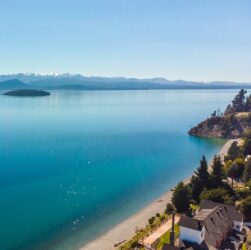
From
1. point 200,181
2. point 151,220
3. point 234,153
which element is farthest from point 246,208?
point 234,153

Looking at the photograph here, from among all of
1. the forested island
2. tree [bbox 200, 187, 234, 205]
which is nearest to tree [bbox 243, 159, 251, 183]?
tree [bbox 200, 187, 234, 205]

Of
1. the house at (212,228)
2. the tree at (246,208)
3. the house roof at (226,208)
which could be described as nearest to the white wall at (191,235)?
the house at (212,228)

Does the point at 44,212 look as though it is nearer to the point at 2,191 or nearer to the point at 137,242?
the point at 2,191

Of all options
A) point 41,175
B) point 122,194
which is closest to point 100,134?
point 41,175

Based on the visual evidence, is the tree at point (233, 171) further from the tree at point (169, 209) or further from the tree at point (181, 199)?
the tree at point (169, 209)

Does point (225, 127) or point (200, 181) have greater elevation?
point (200, 181)

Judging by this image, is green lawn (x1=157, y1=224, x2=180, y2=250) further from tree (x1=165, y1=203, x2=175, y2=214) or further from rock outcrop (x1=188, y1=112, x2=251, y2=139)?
rock outcrop (x1=188, y1=112, x2=251, y2=139)

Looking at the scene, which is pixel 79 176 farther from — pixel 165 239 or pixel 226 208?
pixel 226 208
